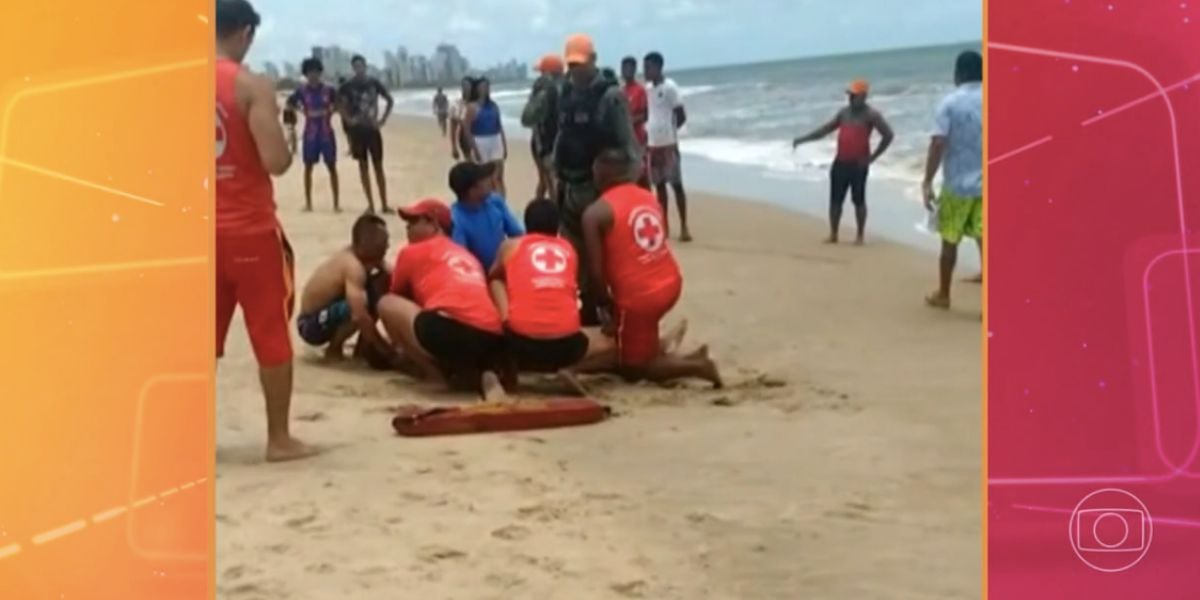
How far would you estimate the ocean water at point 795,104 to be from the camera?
272 centimetres

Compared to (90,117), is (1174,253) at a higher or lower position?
lower

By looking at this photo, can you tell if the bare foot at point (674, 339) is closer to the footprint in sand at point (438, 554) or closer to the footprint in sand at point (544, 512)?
the footprint in sand at point (544, 512)

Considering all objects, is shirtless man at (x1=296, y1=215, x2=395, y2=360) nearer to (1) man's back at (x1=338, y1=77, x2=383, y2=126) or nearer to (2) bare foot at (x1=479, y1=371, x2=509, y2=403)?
(2) bare foot at (x1=479, y1=371, x2=509, y2=403)

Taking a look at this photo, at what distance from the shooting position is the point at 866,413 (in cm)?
278

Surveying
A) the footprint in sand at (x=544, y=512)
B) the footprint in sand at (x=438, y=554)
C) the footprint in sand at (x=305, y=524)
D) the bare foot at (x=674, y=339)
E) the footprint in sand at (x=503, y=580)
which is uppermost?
the bare foot at (x=674, y=339)

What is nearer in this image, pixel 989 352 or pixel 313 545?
pixel 989 352

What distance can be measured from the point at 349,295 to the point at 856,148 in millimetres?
1446

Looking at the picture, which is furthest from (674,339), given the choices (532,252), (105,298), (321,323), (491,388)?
(105,298)

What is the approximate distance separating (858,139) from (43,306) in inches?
99.2

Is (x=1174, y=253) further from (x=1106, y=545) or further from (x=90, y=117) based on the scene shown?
(x=90, y=117)

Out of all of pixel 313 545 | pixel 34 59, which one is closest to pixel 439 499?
pixel 313 545

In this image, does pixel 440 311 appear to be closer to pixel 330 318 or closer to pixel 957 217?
pixel 330 318

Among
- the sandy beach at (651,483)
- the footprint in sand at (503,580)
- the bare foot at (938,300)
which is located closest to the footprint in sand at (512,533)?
the sandy beach at (651,483)

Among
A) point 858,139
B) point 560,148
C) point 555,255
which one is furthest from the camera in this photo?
point 560,148
